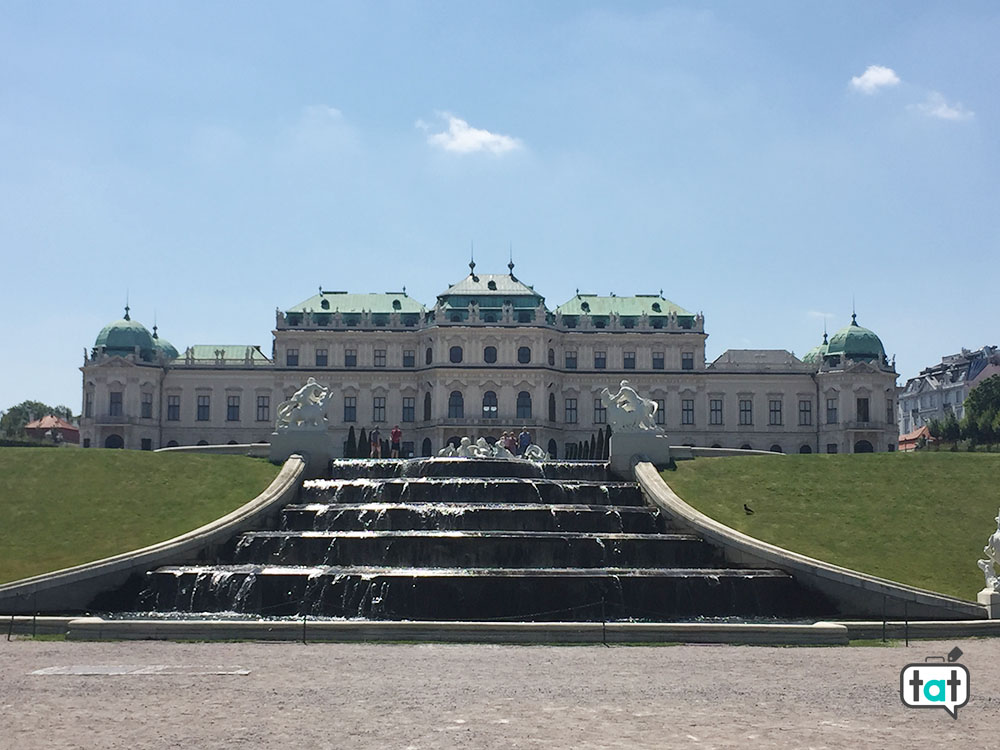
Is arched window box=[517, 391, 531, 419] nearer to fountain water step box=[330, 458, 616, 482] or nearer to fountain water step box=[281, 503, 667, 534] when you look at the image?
fountain water step box=[330, 458, 616, 482]

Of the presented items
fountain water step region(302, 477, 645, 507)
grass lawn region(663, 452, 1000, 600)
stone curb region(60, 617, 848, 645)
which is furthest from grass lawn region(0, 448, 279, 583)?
grass lawn region(663, 452, 1000, 600)

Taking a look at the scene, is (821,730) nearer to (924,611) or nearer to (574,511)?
(924,611)

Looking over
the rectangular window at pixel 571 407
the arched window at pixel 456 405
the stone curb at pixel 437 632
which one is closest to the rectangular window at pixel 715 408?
the rectangular window at pixel 571 407

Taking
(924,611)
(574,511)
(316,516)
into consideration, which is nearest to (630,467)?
(574,511)

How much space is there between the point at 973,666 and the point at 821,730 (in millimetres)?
9305

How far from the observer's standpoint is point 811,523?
4697cm

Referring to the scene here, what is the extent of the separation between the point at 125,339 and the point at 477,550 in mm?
85863

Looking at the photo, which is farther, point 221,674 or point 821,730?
point 221,674

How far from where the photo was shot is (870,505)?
49.7 m

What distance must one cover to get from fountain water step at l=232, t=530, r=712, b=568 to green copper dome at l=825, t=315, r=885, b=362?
8133cm

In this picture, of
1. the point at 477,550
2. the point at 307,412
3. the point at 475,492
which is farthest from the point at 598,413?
the point at 477,550

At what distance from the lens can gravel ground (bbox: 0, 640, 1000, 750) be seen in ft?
56.6

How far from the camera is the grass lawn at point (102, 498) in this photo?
4284cm

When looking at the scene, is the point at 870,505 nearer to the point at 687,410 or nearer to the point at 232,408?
the point at 687,410
